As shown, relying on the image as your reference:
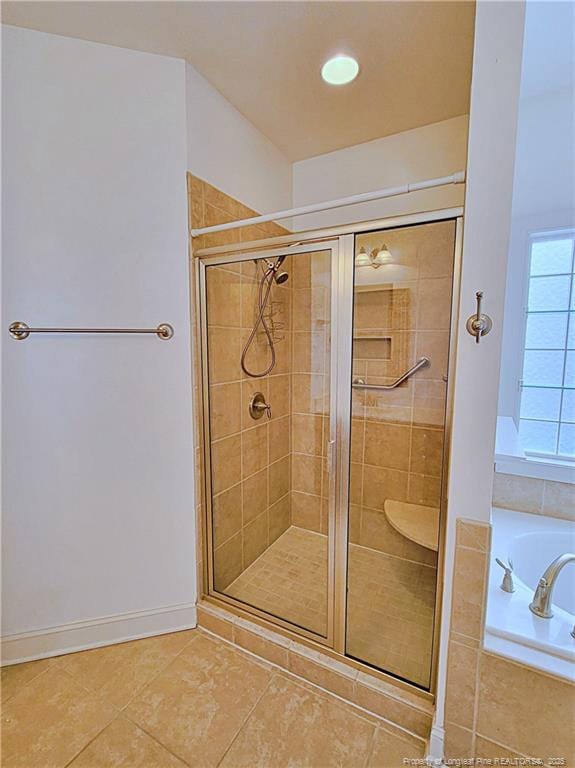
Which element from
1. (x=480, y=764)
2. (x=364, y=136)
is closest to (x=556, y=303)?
(x=364, y=136)

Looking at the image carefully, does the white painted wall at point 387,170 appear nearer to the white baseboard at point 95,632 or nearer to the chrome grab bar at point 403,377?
the chrome grab bar at point 403,377

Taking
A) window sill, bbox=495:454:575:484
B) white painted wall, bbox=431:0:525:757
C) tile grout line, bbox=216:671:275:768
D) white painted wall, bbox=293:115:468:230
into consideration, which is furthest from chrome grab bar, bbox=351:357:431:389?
Result: tile grout line, bbox=216:671:275:768

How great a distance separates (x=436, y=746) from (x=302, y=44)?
2.65 metres

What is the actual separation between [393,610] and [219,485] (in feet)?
3.45

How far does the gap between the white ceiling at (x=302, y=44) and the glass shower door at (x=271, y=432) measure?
83 cm

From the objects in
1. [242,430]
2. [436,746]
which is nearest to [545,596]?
[436,746]

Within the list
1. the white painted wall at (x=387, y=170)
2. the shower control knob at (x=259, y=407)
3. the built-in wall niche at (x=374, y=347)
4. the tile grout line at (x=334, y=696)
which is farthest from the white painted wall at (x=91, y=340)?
the white painted wall at (x=387, y=170)

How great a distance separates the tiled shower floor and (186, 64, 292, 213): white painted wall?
1.93 metres

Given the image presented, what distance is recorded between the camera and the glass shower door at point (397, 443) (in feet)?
4.81

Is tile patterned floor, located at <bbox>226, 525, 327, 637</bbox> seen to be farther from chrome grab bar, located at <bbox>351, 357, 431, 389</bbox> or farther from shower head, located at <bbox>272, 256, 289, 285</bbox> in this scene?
shower head, located at <bbox>272, 256, 289, 285</bbox>

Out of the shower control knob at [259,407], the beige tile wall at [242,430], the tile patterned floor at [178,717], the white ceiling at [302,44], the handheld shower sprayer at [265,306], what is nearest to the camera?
the tile patterned floor at [178,717]

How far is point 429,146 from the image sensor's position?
1971 millimetres

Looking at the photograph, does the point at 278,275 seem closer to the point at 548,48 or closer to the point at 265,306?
the point at 265,306

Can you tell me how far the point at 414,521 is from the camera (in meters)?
1.82
